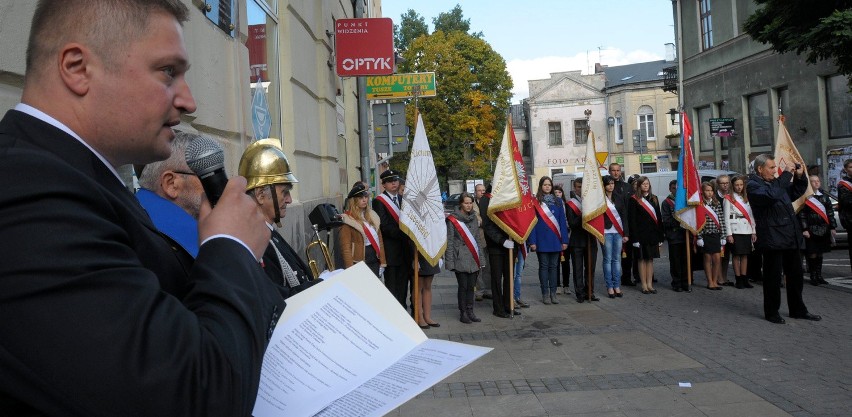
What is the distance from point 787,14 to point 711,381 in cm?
1183

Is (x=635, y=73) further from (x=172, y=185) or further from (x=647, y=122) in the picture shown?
(x=172, y=185)

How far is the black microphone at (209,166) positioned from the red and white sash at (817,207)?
12.5m

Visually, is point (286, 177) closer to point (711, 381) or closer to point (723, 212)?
point (711, 381)

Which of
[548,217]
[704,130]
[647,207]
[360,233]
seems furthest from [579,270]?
[704,130]

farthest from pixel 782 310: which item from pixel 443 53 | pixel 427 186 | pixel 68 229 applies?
pixel 443 53

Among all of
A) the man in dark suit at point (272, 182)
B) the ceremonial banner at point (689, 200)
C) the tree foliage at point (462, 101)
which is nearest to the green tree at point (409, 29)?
the tree foliage at point (462, 101)

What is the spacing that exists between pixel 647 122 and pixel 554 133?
28.7ft

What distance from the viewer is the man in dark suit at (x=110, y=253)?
3.24 feet

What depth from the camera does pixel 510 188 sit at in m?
10.9

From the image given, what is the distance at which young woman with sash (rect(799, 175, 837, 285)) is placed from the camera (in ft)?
39.8

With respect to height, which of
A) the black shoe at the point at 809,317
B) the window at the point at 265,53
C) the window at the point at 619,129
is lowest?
the black shoe at the point at 809,317

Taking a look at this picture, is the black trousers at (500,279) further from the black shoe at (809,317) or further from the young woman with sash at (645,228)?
the black shoe at (809,317)

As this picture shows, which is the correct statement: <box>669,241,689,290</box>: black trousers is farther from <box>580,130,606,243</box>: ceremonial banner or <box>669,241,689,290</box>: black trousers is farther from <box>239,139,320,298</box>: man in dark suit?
<box>239,139,320,298</box>: man in dark suit

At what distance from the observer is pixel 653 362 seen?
7.25 meters
